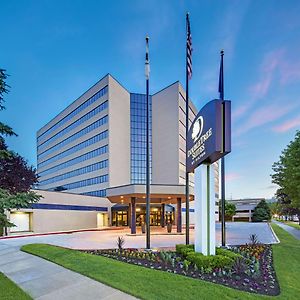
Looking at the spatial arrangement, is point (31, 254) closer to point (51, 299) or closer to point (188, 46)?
point (51, 299)

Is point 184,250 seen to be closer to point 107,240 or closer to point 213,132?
point 213,132

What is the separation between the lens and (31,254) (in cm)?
1458

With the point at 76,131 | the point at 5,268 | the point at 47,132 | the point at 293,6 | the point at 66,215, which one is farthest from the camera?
the point at 47,132

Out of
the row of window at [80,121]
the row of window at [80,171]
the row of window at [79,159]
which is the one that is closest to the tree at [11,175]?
the row of window at [80,171]

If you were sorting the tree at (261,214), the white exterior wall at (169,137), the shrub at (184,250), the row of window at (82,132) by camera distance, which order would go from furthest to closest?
the tree at (261,214) → the white exterior wall at (169,137) → the row of window at (82,132) → the shrub at (184,250)

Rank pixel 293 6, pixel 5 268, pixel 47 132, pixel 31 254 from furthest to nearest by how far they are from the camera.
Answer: pixel 47 132 → pixel 293 6 → pixel 31 254 → pixel 5 268

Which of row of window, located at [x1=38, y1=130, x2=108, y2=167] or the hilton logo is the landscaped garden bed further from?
row of window, located at [x1=38, y1=130, x2=108, y2=167]

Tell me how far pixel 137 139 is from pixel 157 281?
173 ft

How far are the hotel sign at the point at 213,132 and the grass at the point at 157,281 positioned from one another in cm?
403

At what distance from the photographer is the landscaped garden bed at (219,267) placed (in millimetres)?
8633

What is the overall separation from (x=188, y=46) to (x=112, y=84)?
44.6m

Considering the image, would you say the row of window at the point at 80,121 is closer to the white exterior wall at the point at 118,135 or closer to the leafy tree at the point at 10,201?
the white exterior wall at the point at 118,135

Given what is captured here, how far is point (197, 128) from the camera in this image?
12.0 meters

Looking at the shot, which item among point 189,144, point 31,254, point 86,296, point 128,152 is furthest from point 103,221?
point 86,296
